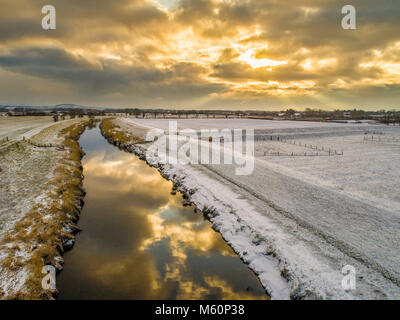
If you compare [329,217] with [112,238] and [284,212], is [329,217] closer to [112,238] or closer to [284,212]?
[284,212]

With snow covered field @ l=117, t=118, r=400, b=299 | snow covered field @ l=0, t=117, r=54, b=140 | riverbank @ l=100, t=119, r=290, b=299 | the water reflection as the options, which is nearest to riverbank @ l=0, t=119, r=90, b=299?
the water reflection

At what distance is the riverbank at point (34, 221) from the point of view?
33.3 feet

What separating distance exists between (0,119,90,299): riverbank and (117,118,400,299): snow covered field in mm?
9629

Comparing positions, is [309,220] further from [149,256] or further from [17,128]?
[17,128]

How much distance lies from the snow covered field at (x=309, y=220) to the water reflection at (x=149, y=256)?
49.3 inches

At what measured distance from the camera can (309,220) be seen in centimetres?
1573

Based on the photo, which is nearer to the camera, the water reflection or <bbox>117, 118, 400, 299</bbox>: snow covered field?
<bbox>117, 118, 400, 299</bbox>: snow covered field

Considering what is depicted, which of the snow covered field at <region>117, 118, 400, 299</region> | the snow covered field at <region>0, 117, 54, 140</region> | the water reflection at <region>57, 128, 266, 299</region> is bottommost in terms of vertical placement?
the water reflection at <region>57, 128, 266, 299</region>

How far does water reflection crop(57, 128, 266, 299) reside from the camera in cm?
1116

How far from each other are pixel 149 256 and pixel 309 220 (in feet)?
33.5

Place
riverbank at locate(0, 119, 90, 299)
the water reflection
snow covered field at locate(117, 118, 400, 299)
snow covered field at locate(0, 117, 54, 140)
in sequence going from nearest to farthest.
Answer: riverbank at locate(0, 119, 90, 299) < snow covered field at locate(117, 118, 400, 299) < the water reflection < snow covered field at locate(0, 117, 54, 140)

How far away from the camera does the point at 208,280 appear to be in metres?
11.9

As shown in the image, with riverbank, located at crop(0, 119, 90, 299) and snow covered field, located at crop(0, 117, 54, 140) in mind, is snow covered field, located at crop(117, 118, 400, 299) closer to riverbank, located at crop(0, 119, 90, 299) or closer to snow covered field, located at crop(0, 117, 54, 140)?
riverbank, located at crop(0, 119, 90, 299)

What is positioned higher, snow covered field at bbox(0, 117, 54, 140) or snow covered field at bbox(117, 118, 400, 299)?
snow covered field at bbox(0, 117, 54, 140)
